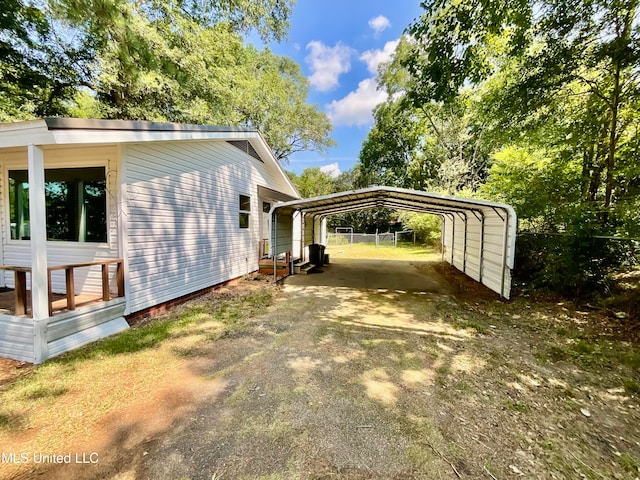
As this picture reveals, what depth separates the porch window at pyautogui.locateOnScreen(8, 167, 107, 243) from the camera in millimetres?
4680

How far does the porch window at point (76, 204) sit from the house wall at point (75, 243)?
0.36 ft

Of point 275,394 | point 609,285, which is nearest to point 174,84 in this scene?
point 275,394

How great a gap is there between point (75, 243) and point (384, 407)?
18.3 feet

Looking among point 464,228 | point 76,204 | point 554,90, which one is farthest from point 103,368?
point 464,228

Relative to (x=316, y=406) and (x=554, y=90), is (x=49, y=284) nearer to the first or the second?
(x=316, y=406)

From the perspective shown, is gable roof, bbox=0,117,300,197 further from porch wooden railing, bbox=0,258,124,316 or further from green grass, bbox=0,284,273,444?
green grass, bbox=0,284,273,444

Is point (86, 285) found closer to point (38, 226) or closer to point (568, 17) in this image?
point (38, 226)

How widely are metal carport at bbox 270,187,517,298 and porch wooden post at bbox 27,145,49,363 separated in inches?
195

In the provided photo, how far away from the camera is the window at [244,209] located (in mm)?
8344

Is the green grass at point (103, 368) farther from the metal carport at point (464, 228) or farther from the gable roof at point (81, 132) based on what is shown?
the metal carport at point (464, 228)

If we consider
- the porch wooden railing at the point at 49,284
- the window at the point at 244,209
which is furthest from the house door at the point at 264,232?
the porch wooden railing at the point at 49,284

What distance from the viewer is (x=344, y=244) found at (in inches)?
907

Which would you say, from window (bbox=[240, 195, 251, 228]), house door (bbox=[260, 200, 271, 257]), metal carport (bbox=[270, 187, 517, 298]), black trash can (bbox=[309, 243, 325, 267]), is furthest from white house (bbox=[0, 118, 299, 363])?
black trash can (bbox=[309, 243, 325, 267])

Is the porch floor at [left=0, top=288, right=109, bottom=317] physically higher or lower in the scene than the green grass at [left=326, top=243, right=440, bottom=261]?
higher
